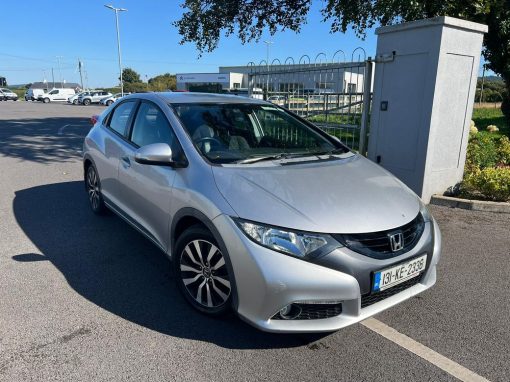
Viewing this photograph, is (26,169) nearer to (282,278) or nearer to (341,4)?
(282,278)

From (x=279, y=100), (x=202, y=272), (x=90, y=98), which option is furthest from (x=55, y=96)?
(x=202, y=272)

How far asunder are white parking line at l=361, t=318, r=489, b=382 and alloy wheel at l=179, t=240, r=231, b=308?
41.8 inches

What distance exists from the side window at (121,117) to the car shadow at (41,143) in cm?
510

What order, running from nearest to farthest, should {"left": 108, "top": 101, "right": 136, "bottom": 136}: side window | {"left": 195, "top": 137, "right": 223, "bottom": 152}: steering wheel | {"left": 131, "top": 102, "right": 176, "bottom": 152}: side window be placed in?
{"left": 195, "top": 137, "right": 223, "bottom": 152}: steering wheel < {"left": 131, "top": 102, "right": 176, "bottom": 152}: side window < {"left": 108, "top": 101, "right": 136, "bottom": 136}: side window

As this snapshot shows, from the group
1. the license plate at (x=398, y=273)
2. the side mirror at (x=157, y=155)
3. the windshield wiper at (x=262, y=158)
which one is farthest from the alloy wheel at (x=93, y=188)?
the license plate at (x=398, y=273)

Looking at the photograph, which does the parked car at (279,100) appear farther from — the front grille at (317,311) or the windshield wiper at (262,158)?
the front grille at (317,311)

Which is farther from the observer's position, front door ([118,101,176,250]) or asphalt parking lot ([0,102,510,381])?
front door ([118,101,176,250])

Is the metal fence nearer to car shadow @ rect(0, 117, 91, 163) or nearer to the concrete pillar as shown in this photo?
the concrete pillar

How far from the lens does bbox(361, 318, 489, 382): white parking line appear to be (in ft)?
8.07

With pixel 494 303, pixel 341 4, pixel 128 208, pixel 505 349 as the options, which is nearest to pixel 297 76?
pixel 341 4

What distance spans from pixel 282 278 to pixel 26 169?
24.2ft

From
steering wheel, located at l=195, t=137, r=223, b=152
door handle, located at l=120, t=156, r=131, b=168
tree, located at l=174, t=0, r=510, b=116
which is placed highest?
tree, located at l=174, t=0, r=510, b=116

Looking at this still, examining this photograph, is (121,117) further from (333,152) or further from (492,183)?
(492,183)

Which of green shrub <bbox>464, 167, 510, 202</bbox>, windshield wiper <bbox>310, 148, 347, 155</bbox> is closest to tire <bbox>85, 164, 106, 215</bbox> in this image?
windshield wiper <bbox>310, 148, 347, 155</bbox>
